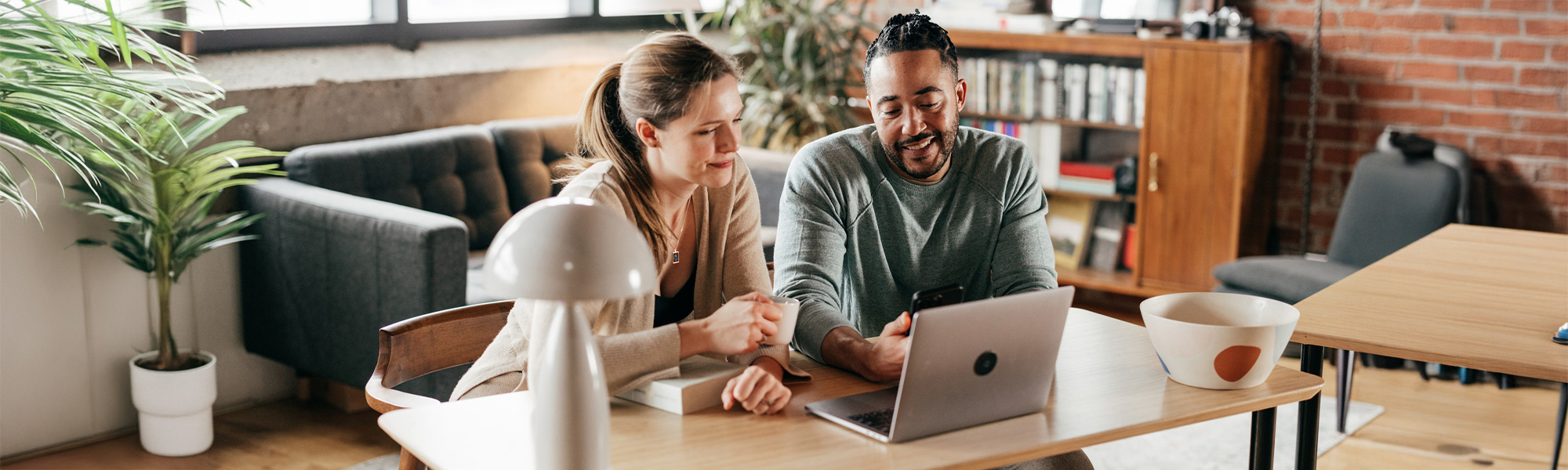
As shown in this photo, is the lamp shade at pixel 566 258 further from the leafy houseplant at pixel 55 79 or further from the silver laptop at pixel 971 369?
the leafy houseplant at pixel 55 79

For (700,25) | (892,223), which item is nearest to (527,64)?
(700,25)

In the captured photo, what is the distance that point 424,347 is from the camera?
1898 mm

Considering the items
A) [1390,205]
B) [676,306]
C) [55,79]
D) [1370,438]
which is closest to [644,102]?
[676,306]

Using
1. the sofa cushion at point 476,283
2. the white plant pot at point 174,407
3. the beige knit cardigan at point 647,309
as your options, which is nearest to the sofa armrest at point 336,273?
the sofa cushion at point 476,283

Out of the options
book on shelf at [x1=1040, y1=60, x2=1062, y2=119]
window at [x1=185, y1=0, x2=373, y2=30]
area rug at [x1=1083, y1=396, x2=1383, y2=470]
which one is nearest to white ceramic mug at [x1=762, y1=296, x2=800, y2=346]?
area rug at [x1=1083, y1=396, x2=1383, y2=470]

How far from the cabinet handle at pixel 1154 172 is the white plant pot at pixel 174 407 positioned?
2895 mm

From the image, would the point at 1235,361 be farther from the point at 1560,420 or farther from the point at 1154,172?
the point at 1154,172

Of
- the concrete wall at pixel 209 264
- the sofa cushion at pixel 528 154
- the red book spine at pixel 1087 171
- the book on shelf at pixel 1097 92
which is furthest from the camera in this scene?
the red book spine at pixel 1087 171

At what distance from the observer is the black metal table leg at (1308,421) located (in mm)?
1795

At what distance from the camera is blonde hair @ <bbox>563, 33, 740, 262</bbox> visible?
1.67 metres

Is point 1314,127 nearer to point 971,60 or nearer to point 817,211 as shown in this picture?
point 971,60

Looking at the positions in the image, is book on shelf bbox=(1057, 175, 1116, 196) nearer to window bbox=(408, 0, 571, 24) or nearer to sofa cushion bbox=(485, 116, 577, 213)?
sofa cushion bbox=(485, 116, 577, 213)

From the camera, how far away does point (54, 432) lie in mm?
3080

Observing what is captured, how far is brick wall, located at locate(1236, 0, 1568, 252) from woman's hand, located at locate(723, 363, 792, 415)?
324 cm
